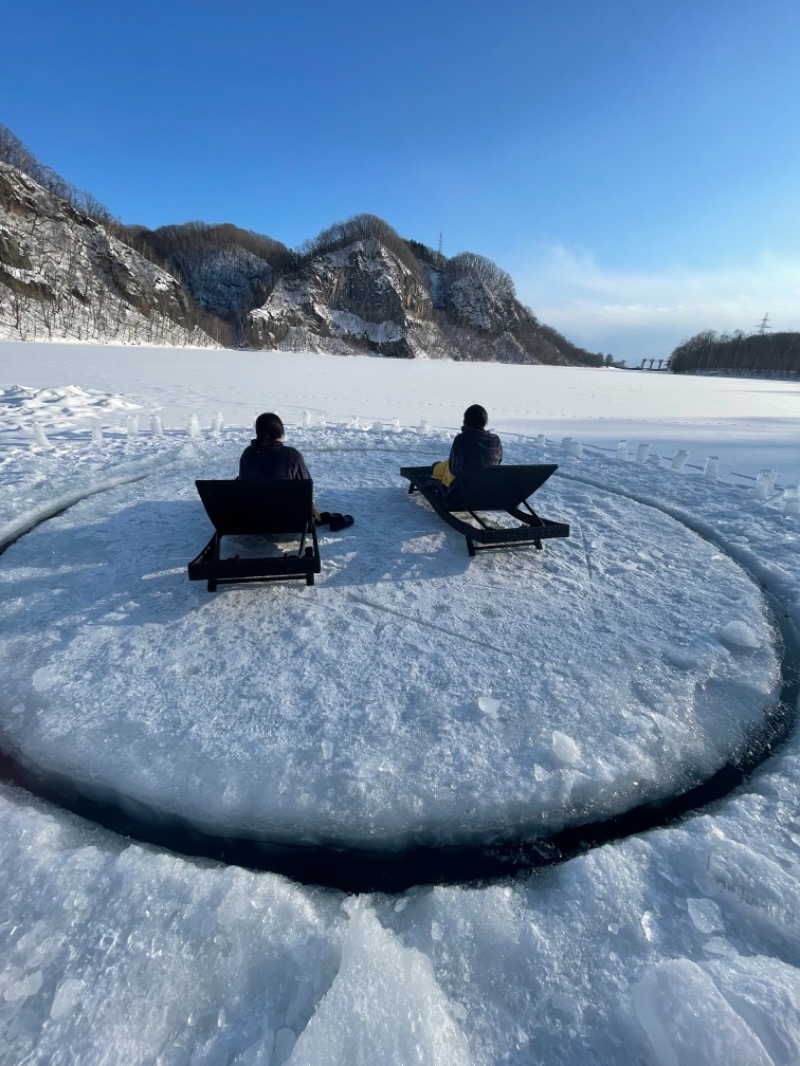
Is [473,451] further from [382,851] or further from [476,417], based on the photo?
[382,851]

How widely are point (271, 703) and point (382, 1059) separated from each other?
158 centimetres

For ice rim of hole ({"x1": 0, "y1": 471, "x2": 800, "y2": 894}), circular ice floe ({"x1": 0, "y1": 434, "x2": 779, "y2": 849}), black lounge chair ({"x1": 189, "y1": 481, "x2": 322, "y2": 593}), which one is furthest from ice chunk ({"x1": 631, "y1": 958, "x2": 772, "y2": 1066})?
black lounge chair ({"x1": 189, "y1": 481, "x2": 322, "y2": 593})

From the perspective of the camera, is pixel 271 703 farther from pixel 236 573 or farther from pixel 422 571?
pixel 422 571

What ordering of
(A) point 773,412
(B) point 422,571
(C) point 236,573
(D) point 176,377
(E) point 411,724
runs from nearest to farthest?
(E) point 411,724, (C) point 236,573, (B) point 422,571, (A) point 773,412, (D) point 176,377

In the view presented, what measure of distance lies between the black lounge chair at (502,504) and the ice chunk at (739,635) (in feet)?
4.73

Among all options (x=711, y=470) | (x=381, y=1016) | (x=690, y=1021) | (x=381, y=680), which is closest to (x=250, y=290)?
(x=711, y=470)

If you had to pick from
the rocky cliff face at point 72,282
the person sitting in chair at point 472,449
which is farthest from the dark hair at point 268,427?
the rocky cliff face at point 72,282

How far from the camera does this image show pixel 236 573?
356 centimetres

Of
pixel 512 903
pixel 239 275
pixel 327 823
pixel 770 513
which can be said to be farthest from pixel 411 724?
pixel 239 275

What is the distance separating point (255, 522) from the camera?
13.0 feet

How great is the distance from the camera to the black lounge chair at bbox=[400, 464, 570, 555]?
173 inches

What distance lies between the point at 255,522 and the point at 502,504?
228 cm

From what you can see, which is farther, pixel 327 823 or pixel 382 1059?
pixel 327 823

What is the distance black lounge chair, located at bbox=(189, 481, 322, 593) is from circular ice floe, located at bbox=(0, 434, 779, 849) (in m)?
0.22
